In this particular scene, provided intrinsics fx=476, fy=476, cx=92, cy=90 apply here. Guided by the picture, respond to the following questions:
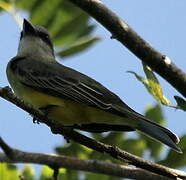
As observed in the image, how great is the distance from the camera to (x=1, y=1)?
2830 millimetres

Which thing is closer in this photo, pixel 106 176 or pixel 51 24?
pixel 106 176

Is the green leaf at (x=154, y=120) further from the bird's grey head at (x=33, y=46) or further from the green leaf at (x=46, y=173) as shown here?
the bird's grey head at (x=33, y=46)

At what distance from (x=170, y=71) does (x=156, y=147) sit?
51cm

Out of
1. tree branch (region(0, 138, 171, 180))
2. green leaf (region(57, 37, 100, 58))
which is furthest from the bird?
green leaf (region(57, 37, 100, 58))

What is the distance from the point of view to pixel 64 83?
3.89 m

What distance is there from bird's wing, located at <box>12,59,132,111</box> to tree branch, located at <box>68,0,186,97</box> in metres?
0.85

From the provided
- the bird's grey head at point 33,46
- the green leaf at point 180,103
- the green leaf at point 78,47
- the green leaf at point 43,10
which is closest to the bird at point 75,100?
the green leaf at point 43,10

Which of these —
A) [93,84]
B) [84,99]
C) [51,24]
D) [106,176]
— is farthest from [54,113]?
[106,176]

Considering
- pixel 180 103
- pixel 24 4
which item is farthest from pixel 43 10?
pixel 180 103

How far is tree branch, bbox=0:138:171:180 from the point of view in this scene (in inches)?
94.1

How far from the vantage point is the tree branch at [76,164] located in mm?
2391

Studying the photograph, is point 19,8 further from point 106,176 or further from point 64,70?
point 64,70

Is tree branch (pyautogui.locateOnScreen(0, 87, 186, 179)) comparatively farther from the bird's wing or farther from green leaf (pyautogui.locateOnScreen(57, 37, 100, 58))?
the bird's wing

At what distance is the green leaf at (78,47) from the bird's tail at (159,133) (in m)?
0.57
